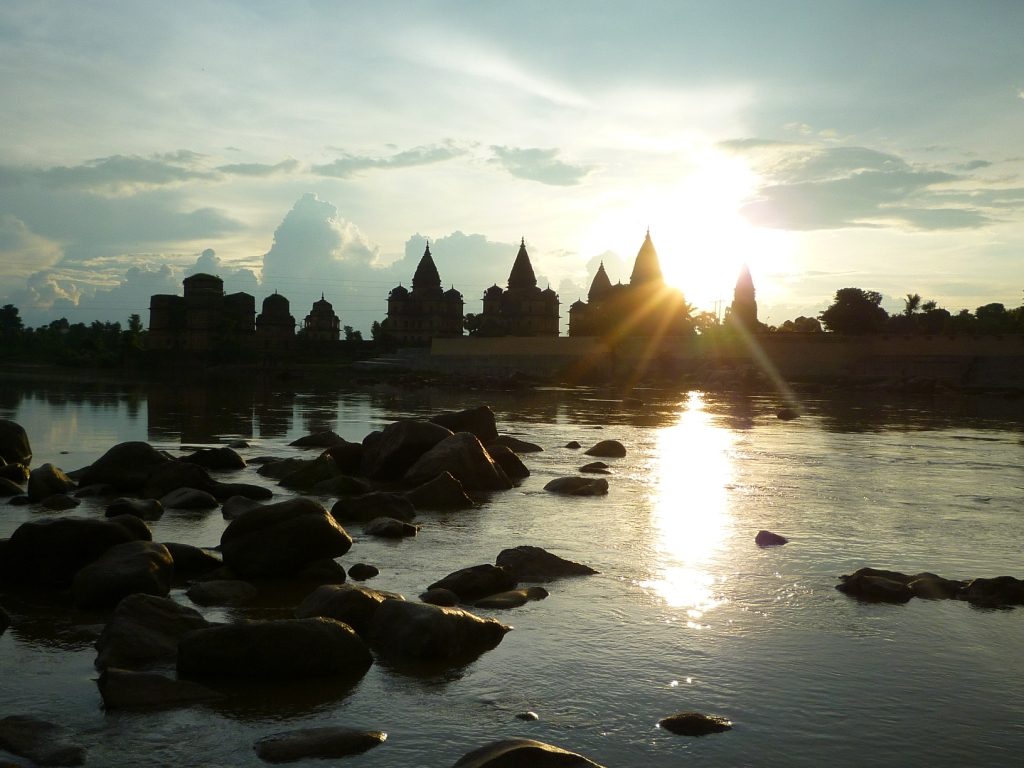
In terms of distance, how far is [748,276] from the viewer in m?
128

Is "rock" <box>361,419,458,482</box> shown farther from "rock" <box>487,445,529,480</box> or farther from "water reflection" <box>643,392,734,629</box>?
"water reflection" <box>643,392,734,629</box>

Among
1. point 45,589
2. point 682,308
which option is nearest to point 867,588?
point 45,589

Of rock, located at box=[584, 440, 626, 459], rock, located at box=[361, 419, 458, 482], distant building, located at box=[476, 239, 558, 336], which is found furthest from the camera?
distant building, located at box=[476, 239, 558, 336]

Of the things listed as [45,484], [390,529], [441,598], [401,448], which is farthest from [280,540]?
[401,448]

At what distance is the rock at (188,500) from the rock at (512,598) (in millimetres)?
6296

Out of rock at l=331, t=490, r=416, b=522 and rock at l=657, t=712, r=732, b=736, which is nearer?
rock at l=657, t=712, r=732, b=736

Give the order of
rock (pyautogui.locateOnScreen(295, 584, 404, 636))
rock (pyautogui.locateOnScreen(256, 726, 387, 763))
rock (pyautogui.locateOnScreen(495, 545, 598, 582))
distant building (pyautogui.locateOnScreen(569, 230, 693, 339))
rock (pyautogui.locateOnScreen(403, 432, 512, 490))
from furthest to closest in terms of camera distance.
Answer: distant building (pyautogui.locateOnScreen(569, 230, 693, 339)), rock (pyautogui.locateOnScreen(403, 432, 512, 490)), rock (pyautogui.locateOnScreen(495, 545, 598, 582)), rock (pyautogui.locateOnScreen(295, 584, 404, 636)), rock (pyautogui.locateOnScreen(256, 726, 387, 763))

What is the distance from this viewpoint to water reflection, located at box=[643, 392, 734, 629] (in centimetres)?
958

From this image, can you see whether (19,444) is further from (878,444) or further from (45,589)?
(878,444)

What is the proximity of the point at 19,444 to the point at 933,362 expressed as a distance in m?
64.5

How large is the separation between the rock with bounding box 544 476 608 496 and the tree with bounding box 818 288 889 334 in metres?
91.1

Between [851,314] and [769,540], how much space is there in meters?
99.2

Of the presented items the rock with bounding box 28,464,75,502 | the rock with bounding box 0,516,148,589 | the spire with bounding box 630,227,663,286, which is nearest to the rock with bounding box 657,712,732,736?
the rock with bounding box 0,516,148,589

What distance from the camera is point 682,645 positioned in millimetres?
7672
